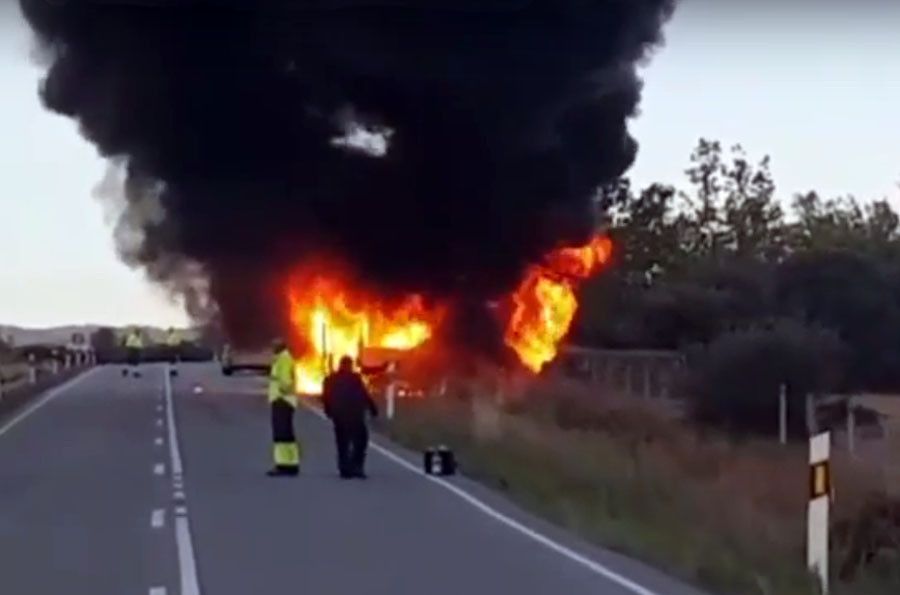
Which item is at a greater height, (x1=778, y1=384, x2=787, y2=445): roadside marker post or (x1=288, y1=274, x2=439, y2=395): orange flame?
(x1=288, y1=274, x2=439, y2=395): orange flame

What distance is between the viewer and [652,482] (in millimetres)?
23562

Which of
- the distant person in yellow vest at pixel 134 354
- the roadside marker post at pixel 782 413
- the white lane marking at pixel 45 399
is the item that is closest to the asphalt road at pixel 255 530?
the white lane marking at pixel 45 399

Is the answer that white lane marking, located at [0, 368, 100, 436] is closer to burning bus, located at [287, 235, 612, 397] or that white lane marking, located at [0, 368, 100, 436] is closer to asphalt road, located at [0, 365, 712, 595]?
asphalt road, located at [0, 365, 712, 595]

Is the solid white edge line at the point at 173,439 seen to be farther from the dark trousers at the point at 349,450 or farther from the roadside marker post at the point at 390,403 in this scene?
the roadside marker post at the point at 390,403

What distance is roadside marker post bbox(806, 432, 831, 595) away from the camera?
1466cm

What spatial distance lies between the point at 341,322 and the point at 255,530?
1263 inches

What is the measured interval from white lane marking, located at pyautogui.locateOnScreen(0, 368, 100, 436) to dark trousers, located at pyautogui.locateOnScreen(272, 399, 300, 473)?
10.9 metres

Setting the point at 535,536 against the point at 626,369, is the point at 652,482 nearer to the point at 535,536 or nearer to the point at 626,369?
the point at 535,536

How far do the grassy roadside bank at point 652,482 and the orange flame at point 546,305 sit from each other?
11.4 metres

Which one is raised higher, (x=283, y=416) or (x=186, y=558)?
(x=283, y=416)

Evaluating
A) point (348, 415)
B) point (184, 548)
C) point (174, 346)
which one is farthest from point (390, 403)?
point (174, 346)

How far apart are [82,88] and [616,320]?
18.5m

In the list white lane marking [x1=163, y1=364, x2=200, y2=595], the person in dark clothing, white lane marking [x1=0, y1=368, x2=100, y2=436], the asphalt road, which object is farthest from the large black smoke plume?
the person in dark clothing

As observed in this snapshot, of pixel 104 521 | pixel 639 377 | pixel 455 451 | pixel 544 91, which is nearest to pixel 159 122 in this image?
pixel 544 91
